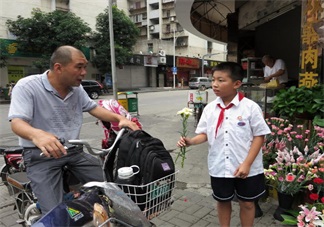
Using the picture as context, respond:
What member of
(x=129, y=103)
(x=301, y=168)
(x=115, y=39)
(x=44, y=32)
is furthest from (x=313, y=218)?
(x=115, y=39)

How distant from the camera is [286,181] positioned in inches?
111

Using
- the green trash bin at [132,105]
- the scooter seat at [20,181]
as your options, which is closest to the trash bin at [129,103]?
the green trash bin at [132,105]

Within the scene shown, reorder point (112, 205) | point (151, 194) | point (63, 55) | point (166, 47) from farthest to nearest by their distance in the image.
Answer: point (166, 47) → point (63, 55) → point (151, 194) → point (112, 205)

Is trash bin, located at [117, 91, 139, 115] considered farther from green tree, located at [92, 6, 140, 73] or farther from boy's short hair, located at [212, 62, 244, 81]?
green tree, located at [92, 6, 140, 73]

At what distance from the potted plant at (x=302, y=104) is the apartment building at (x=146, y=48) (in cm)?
2187

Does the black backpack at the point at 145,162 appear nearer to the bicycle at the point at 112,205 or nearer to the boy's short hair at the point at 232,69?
the bicycle at the point at 112,205

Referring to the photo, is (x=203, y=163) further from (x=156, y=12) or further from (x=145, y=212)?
(x=156, y=12)

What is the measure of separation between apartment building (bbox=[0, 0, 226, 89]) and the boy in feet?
72.9

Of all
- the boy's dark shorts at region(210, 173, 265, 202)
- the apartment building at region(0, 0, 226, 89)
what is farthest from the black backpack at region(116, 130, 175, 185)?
the apartment building at region(0, 0, 226, 89)

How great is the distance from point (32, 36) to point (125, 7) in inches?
589

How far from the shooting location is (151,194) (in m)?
1.64

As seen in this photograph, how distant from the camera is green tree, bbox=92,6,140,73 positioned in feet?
79.6

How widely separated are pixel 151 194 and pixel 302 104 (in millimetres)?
2366

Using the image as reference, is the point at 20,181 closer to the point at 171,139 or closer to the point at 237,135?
the point at 237,135
